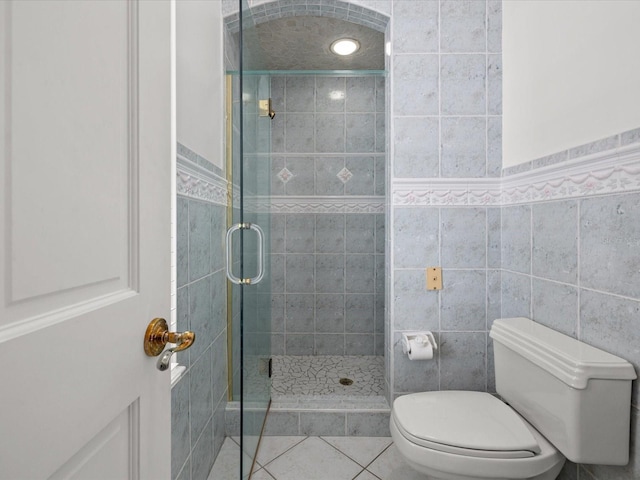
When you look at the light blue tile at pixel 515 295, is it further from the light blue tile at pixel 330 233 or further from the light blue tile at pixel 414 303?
the light blue tile at pixel 330 233

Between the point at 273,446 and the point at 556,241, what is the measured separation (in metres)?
1.65

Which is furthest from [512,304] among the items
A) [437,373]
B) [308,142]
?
[308,142]

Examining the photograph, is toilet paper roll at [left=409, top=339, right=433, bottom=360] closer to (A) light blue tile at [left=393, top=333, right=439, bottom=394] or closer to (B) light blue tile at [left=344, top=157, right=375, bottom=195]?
(A) light blue tile at [left=393, top=333, right=439, bottom=394]

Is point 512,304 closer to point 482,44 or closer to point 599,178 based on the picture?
point 599,178

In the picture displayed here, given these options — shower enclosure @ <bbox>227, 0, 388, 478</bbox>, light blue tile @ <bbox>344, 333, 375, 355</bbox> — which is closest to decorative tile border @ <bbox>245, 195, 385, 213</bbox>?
shower enclosure @ <bbox>227, 0, 388, 478</bbox>

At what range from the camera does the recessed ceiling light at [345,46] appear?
2.34 meters

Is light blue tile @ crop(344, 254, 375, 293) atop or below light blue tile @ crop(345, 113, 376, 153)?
below

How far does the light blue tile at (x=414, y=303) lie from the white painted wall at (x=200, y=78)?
1080 millimetres

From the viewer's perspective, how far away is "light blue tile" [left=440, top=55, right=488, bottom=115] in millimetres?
1674

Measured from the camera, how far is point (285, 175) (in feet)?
8.87

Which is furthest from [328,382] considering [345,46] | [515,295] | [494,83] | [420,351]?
[345,46]

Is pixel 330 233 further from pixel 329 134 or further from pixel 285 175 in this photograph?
pixel 329 134

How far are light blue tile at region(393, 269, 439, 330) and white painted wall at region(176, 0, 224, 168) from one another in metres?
1.08

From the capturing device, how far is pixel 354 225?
107 inches
